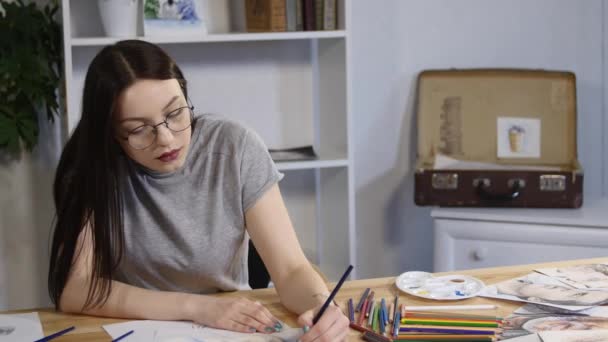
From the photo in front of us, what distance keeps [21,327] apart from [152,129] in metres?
0.42

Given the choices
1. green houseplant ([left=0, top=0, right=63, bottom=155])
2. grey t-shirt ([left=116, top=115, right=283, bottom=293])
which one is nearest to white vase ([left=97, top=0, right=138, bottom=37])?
green houseplant ([left=0, top=0, right=63, bottom=155])

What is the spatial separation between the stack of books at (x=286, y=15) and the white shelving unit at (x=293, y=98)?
1.7 inches

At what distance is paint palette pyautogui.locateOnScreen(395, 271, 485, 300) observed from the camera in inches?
60.5

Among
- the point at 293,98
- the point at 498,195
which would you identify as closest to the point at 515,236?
the point at 498,195

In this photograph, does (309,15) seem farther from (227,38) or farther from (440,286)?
(440,286)

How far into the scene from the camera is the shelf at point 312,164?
2.75 m

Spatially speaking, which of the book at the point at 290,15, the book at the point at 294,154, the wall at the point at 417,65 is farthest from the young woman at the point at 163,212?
the wall at the point at 417,65

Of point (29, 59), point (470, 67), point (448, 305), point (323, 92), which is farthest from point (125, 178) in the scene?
point (470, 67)

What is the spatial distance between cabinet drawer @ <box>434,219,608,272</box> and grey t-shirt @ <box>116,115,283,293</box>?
1.15 m

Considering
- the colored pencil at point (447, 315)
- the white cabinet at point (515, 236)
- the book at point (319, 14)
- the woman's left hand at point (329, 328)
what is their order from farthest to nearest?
the book at point (319, 14), the white cabinet at point (515, 236), the colored pencil at point (447, 315), the woman's left hand at point (329, 328)

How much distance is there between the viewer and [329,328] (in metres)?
1.33

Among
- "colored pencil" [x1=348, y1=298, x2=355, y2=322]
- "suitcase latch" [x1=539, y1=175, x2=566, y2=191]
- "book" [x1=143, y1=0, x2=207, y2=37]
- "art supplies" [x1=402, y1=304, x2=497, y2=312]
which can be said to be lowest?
"art supplies" [x1=402, y1=304, x2=497, y2=312]

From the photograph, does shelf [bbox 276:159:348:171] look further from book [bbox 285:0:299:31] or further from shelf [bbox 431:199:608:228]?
book [bbox 285:0:299:31]

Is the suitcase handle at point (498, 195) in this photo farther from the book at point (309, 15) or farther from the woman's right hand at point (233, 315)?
the woman's right hand at point (233, 315)
